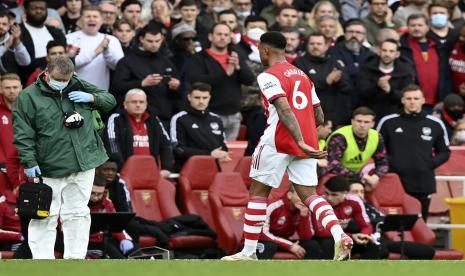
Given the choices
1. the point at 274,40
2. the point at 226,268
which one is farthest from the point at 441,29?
the point at 226,268

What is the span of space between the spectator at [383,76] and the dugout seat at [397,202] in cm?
164

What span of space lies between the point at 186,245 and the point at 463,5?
27.4 feet

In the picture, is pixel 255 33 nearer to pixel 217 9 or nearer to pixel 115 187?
pixel 217 9

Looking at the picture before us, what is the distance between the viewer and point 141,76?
17906mm

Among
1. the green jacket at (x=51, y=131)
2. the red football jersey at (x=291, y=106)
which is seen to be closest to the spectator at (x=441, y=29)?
the red football jersey at (x=291, y=106)

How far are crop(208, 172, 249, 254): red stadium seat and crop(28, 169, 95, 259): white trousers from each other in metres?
3.27

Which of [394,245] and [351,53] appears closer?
[394,245]

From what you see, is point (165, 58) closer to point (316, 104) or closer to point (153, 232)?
point (153, 232)

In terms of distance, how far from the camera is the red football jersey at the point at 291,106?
507 inches

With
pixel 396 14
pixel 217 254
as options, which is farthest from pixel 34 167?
pixel 396 14

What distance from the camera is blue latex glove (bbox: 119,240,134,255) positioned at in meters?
15.2

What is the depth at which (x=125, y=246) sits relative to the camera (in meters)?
15.2

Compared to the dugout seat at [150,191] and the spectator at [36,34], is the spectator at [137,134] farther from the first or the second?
the spectator at [36,34]

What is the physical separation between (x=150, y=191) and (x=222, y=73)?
7.61 ft
